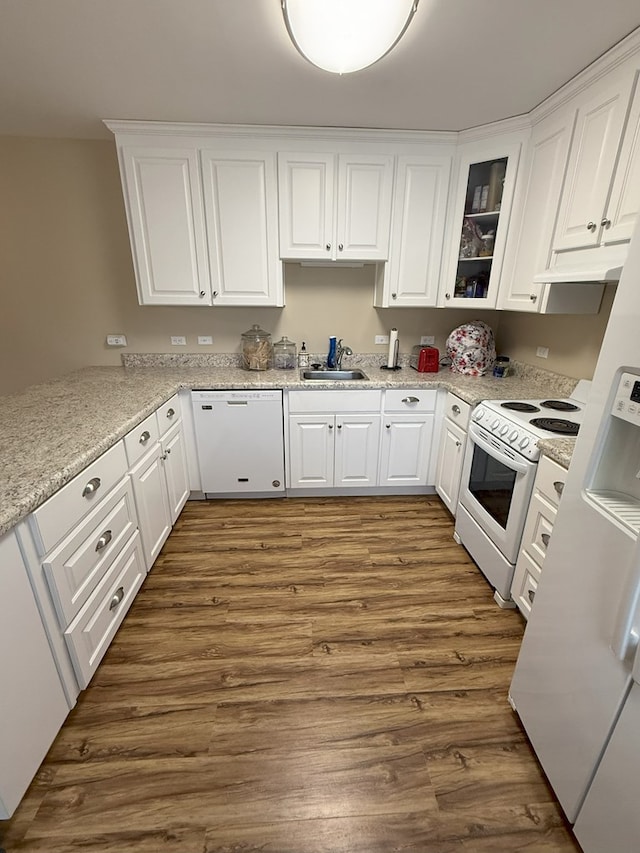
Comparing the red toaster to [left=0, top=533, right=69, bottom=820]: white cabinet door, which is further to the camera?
the red toaster

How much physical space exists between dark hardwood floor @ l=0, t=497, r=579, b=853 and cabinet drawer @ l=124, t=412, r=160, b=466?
28.8 inches

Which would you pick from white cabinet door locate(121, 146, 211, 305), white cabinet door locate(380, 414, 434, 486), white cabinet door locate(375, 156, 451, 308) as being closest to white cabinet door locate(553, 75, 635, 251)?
white cabinet door locate(375, 156, 451, 308)

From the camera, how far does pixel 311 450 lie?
8.87 ft

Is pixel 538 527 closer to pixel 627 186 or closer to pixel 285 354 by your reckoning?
pixel 627 186

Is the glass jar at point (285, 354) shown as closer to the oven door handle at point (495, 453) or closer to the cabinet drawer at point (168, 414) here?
the cabinet drawer at point (168, 414)

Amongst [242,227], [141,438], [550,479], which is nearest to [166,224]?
[242,227]

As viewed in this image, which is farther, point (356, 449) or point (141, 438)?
point (356, 449)

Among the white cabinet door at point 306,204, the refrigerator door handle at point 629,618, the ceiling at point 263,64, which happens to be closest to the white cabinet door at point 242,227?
the white cabinet door at point 306,204

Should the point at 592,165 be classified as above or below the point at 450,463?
above

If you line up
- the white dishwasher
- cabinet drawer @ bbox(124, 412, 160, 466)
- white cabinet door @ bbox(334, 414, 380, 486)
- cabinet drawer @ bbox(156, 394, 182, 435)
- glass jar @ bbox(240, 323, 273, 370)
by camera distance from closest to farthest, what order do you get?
cabinet drawer @ bbox(124, 412, 160, 466)
cabinet drawer @ bbox(156, 394, 182, 435)
the white dishwasher
white cabinet door @ bbox(334, 414, 380, 486)
glass jar @ bbox(240, 323, 273, 370)

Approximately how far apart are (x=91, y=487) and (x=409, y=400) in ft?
6.42

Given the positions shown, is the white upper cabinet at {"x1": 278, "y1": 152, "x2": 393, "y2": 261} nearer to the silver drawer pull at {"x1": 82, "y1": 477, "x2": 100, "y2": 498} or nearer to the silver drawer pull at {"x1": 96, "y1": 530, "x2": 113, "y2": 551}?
the silver drawer pull at {"x1": 82, "y1": 477, "x2": 100, "y2": 498}

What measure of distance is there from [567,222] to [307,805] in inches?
105

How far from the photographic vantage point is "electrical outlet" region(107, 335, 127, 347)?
2.88 meters
